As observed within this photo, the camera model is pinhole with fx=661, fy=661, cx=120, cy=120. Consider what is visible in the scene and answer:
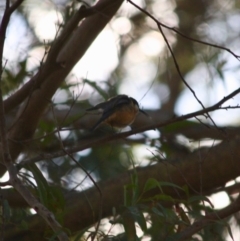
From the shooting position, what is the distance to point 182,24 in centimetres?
464

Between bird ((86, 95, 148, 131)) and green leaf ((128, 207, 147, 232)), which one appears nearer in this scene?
green leaf ((128, 207, 147, 232))

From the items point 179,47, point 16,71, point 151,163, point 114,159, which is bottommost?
point 151,163

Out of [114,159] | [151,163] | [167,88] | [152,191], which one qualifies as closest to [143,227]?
[152,191]

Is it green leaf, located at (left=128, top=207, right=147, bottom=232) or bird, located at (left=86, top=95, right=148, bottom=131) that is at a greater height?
bird, located at (left=86, top=95, right=148, bottom=131)

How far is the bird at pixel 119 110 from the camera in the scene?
2.84 meters

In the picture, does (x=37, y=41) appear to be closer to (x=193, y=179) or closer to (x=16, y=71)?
(x=16, y=71)

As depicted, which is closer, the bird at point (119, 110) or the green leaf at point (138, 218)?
the green leaf at point (138, 218)

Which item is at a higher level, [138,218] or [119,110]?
[119,110]

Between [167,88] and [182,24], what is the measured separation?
1.72ft

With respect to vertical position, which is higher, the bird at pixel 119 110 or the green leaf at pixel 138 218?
the bird at pixel 119 110

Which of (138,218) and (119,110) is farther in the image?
(119,110)

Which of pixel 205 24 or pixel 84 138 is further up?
pixel 205 24

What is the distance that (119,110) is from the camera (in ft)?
9.34

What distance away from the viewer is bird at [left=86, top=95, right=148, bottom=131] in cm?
284
